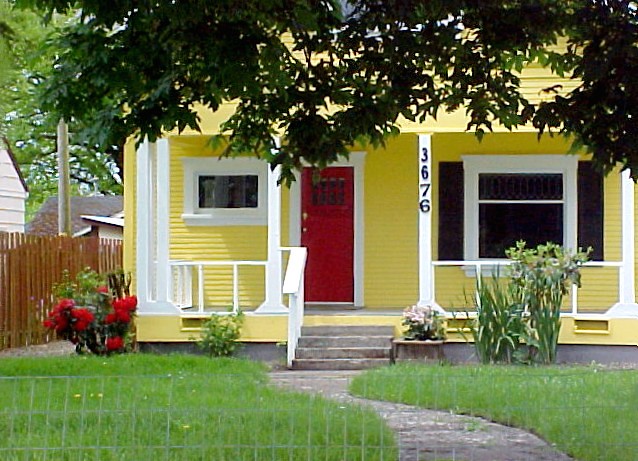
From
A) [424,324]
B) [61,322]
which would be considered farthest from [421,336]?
[61,322]

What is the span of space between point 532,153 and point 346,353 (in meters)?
4.27

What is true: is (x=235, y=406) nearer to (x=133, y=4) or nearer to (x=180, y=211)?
(x=133, y=4)

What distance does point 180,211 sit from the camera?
16.6 metres

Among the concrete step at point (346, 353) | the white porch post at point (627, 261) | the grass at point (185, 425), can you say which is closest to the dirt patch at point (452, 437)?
the grass at point (185, 425)

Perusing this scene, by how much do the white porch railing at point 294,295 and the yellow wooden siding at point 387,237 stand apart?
1.82m

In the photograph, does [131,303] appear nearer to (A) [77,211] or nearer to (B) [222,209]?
(B) [222,209]

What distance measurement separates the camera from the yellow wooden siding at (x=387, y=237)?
16391mm

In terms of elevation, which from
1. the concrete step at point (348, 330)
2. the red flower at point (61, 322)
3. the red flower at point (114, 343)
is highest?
the red flower at point (61, 322)

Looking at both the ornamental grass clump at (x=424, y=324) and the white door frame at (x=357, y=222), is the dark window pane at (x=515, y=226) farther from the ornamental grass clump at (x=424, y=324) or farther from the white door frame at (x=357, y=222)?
the ornamental grass clump at (x=424, y=324)

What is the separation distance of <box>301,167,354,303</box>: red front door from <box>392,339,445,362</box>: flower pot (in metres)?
2.30

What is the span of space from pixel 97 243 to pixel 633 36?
17.0 m

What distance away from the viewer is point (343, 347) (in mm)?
14250

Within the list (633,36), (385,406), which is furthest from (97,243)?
(633,36)

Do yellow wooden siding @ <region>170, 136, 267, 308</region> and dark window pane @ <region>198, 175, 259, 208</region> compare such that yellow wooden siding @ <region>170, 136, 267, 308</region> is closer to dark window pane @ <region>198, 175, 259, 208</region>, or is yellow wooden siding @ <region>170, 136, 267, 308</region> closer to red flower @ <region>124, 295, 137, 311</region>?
dark window pane @ <region>198, 175, 259, 208</region>
